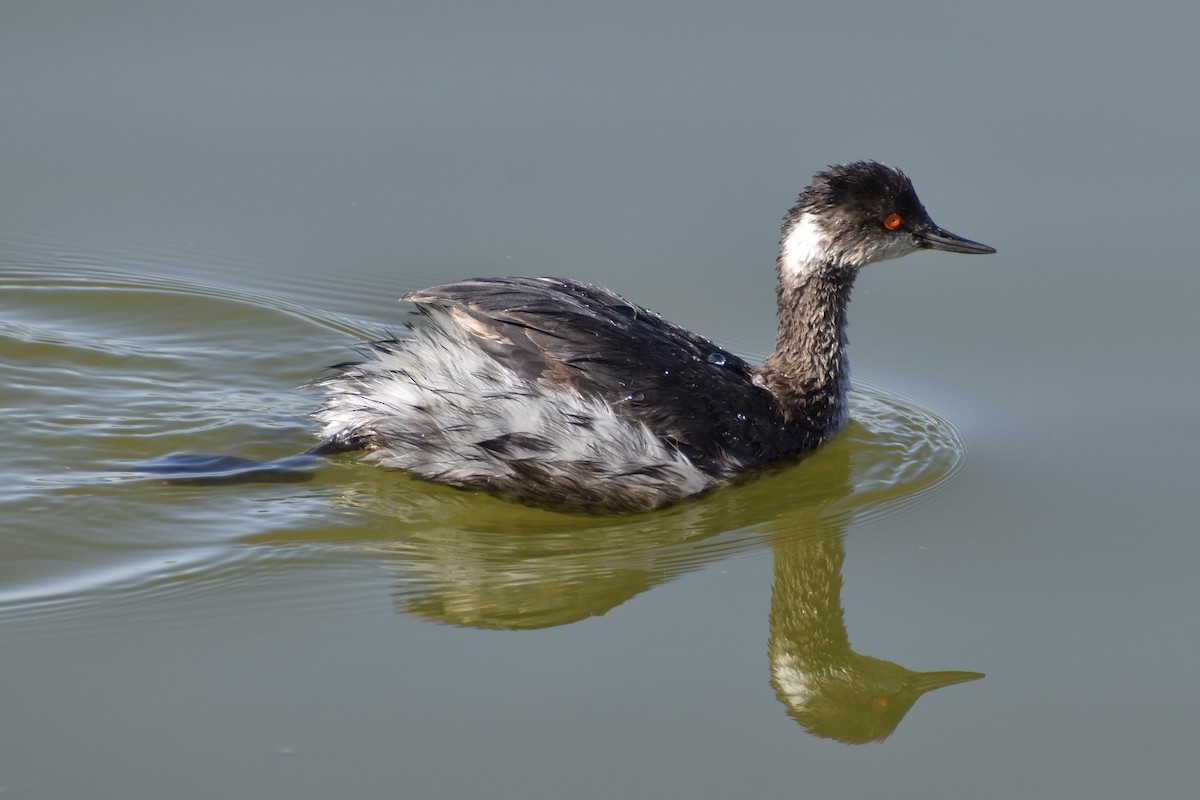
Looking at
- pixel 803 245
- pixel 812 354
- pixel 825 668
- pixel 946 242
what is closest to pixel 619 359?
pixel 812 354

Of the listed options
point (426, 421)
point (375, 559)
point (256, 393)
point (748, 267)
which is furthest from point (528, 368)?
point (748, 267)

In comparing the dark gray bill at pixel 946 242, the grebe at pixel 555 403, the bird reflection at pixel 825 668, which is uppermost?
the dark gray bill at pixel 946 242

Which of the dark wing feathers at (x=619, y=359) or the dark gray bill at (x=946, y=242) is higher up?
the dark gray bill at (x=946, y=242)

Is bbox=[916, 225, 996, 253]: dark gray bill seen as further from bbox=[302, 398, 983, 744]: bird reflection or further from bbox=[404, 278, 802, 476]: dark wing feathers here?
bbox=[404, 278, 802, 476]: dark wing feathers

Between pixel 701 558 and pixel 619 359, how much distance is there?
871mm

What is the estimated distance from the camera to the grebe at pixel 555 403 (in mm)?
6469

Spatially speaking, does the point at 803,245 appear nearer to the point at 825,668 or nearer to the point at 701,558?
the point at 701,558

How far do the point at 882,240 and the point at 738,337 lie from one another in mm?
1054

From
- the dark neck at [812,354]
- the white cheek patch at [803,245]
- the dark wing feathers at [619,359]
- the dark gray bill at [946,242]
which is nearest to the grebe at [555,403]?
the dark wing feathers at [619,359]

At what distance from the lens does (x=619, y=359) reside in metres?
6.51

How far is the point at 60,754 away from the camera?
4.70 m

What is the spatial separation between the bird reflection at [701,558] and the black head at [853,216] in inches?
34.5

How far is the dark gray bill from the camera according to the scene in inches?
289

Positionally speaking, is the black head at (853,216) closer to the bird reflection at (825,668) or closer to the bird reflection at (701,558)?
the bird reflection at (701,558)
